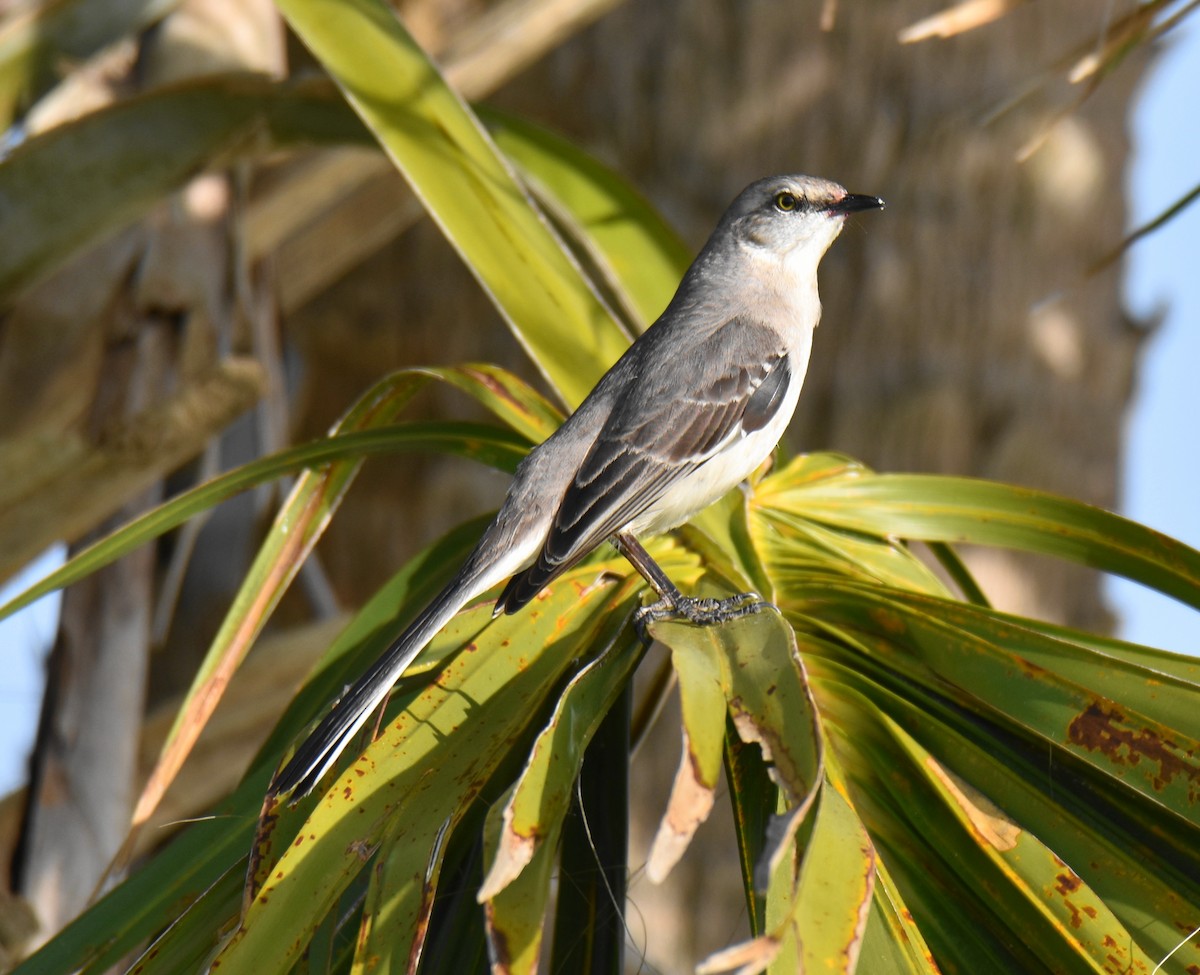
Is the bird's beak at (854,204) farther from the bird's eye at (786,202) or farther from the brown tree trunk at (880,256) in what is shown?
the brown tree trunk at (880,256)

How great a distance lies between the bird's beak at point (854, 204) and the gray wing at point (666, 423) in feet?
1.47

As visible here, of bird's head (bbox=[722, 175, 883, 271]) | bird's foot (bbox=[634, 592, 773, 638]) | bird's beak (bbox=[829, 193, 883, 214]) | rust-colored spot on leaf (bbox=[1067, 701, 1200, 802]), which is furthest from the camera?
bird's head (bbox=[722, 175, 883, 271])

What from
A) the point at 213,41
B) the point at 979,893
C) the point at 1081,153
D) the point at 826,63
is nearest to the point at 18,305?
the point at 213,41

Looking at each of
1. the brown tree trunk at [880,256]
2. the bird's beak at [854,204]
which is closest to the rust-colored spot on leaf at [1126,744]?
the bird's beak at [854,204]

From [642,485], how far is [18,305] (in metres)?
1.79

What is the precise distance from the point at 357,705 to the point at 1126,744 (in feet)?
3.13

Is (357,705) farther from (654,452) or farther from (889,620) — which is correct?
(654,452)

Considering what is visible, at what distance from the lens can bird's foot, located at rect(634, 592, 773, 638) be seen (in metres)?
1.73

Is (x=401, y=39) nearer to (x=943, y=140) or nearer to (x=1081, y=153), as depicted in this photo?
(x=943, y=140)

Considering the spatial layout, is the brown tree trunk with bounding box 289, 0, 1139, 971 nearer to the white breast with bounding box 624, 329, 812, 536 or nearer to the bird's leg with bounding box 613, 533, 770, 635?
the white breast with bounding box 624, 329, 812, 536

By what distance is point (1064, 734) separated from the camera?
1.44 m

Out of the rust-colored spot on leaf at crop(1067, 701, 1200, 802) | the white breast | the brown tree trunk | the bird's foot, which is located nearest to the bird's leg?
the bird's foot

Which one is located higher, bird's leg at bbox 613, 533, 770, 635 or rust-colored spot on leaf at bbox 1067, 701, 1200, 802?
A: bird's leg at bbox 613, 533, 770, 635

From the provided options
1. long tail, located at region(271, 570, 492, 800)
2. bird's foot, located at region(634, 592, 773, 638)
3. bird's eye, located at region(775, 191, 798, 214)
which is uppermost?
bird's eye, located at region(775, 191, 798, 214)
